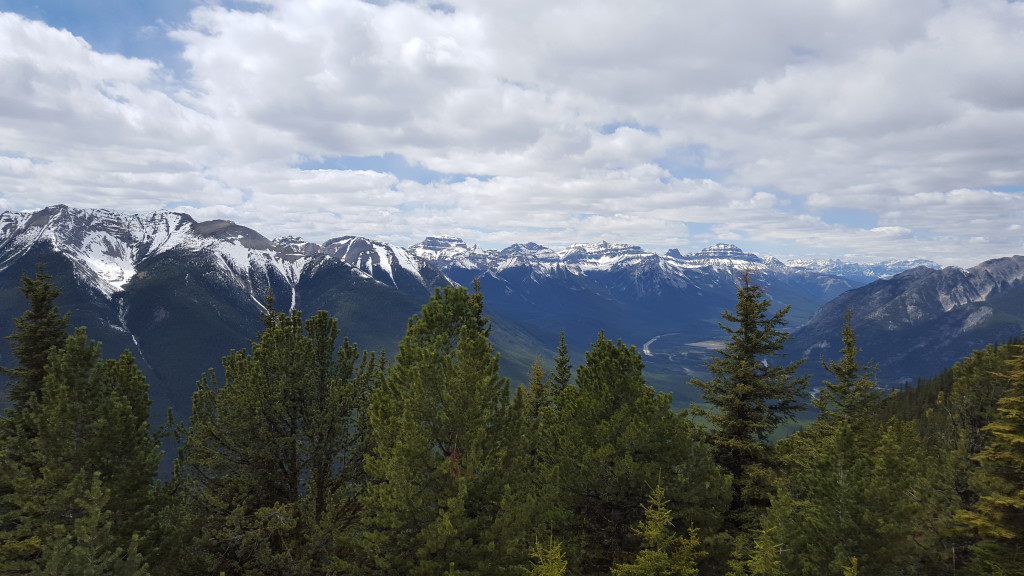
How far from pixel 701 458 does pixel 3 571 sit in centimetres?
2706

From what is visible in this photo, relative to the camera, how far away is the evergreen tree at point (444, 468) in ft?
55.6

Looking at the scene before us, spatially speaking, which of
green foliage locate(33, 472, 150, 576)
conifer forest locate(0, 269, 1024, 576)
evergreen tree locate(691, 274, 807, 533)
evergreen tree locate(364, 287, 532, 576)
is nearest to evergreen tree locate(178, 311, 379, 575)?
conifer forest locate(0, 269, 1024, 576)

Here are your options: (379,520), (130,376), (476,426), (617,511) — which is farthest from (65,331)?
(617,511)

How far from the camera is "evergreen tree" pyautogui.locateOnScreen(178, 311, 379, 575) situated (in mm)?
20156

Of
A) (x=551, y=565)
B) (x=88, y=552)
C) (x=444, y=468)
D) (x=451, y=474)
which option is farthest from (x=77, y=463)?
(x=551, y=565)

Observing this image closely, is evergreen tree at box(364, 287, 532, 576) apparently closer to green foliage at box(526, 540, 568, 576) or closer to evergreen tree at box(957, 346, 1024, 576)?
green foliage at box(526, 540, 568, 576)

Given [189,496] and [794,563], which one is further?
[189,496]

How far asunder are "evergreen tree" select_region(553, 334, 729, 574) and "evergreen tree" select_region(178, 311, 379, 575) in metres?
9.88

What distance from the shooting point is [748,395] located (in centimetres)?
2662

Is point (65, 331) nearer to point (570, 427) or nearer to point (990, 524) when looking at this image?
point (570, 427)

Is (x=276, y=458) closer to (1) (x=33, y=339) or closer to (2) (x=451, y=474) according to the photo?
(2) (x=451, y=474)

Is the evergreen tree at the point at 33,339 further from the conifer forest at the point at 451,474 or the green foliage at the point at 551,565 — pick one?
the green foliage at the point at 551,565

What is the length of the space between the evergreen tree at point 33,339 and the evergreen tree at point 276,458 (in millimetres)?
Answer: 6870

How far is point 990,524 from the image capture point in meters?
16.7
